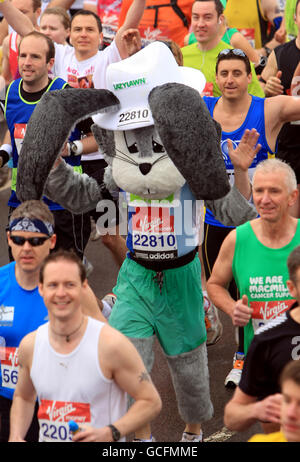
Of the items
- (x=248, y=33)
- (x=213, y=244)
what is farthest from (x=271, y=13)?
(x=213, y=244)

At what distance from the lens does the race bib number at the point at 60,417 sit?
4190mm

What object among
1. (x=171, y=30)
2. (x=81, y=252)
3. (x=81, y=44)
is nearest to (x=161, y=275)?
(x=81, y=252)

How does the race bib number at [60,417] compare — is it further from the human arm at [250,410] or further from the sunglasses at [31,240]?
the sunglasses at [31,240]

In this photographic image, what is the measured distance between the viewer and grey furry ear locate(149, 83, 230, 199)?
17.0ft

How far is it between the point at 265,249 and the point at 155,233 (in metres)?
0.71

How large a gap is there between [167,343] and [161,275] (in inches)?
16.0

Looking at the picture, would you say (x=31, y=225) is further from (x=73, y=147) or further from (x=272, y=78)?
(x=272, y=78)

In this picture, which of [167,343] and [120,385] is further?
[167,343]

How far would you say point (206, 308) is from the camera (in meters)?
6.97

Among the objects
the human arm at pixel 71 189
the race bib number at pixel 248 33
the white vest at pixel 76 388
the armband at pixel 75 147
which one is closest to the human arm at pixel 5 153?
the armband at pixel 75 147

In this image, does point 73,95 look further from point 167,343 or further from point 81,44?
point 81,44

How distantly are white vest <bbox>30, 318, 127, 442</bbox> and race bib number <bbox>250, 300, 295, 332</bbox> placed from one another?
1.14 meters

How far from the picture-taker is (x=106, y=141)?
566cm

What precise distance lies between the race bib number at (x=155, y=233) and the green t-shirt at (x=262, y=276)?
0.46 metres
